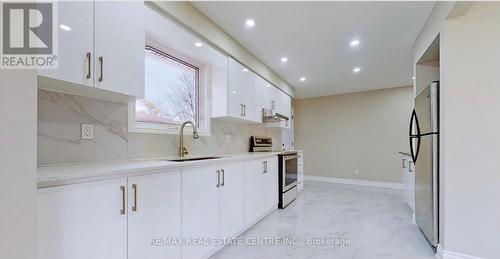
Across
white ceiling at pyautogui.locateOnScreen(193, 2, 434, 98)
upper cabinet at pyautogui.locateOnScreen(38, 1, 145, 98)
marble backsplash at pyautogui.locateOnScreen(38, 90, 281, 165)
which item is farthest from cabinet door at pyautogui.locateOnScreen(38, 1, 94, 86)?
white ceiling at pyautogui.locateOnScreen(193, 2, 434, 98)

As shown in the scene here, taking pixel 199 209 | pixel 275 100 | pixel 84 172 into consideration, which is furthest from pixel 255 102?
pixel 84 172

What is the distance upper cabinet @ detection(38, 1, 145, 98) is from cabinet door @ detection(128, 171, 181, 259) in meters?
0.68

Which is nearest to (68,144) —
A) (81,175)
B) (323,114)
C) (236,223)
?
(81,175)

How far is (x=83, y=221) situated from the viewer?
1.23 metres

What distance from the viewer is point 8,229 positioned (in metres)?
0.77

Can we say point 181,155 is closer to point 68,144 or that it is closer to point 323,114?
point 68,144

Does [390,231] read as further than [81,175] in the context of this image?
Yes

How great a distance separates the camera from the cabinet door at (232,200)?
239 cm

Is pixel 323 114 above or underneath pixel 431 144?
above

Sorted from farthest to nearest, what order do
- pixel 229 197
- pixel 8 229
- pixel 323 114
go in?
1. pixel 323 114
2. pixel 229 197
3. pixel 8 229

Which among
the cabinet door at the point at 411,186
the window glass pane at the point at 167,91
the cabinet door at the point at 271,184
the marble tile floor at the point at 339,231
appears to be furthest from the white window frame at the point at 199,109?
the cabinet door at the point at 411,186

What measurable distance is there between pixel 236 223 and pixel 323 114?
5.17 meters

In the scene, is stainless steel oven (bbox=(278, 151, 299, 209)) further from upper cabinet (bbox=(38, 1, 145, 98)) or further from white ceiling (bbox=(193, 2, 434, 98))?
upper cabinet (bbox=(38, 1, 145, 98))

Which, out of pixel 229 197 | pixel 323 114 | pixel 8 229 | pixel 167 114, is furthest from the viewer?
pixel 323 114
